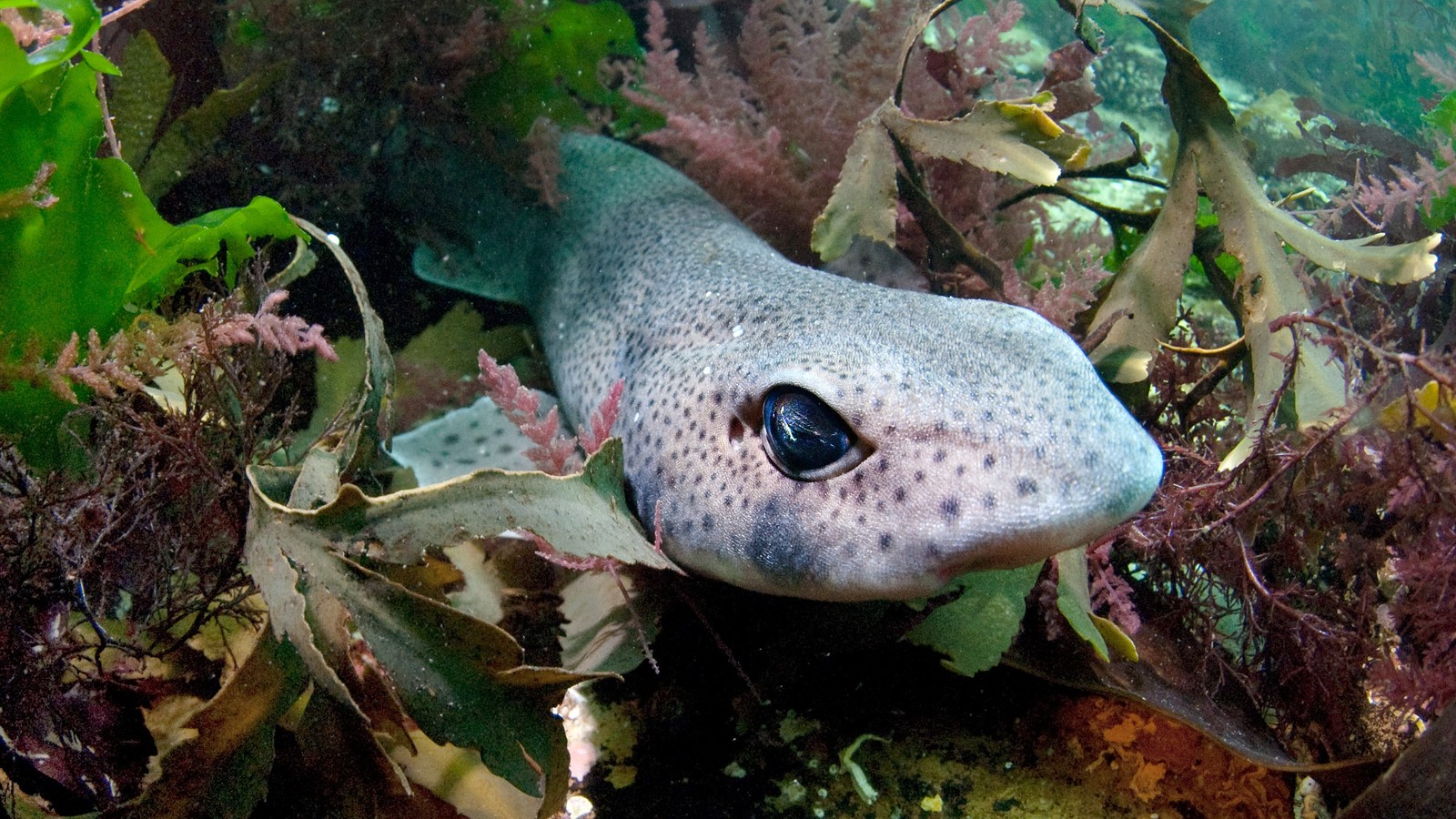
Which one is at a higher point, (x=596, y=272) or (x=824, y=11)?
(x=824, y=11)

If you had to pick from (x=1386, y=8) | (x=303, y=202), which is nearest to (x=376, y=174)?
(x=303, y=202)

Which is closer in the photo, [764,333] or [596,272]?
[764,333]

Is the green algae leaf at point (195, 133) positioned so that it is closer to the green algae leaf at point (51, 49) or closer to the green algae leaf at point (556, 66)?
the green algae leaf at point (556, 66)

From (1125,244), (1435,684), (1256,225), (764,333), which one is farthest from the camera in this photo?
(1125,244)

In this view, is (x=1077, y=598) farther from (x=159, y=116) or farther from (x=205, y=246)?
(x=159, y=116)

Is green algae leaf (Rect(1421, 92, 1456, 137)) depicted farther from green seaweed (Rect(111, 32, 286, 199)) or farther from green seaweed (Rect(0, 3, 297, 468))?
green seaweed (Rect(111, 32, 286, 199))

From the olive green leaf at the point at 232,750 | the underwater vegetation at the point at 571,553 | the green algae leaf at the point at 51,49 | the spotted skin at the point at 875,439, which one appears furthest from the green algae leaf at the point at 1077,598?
the green algae leaf at the point at 51,49

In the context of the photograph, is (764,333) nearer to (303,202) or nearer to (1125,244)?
(1125,244)
